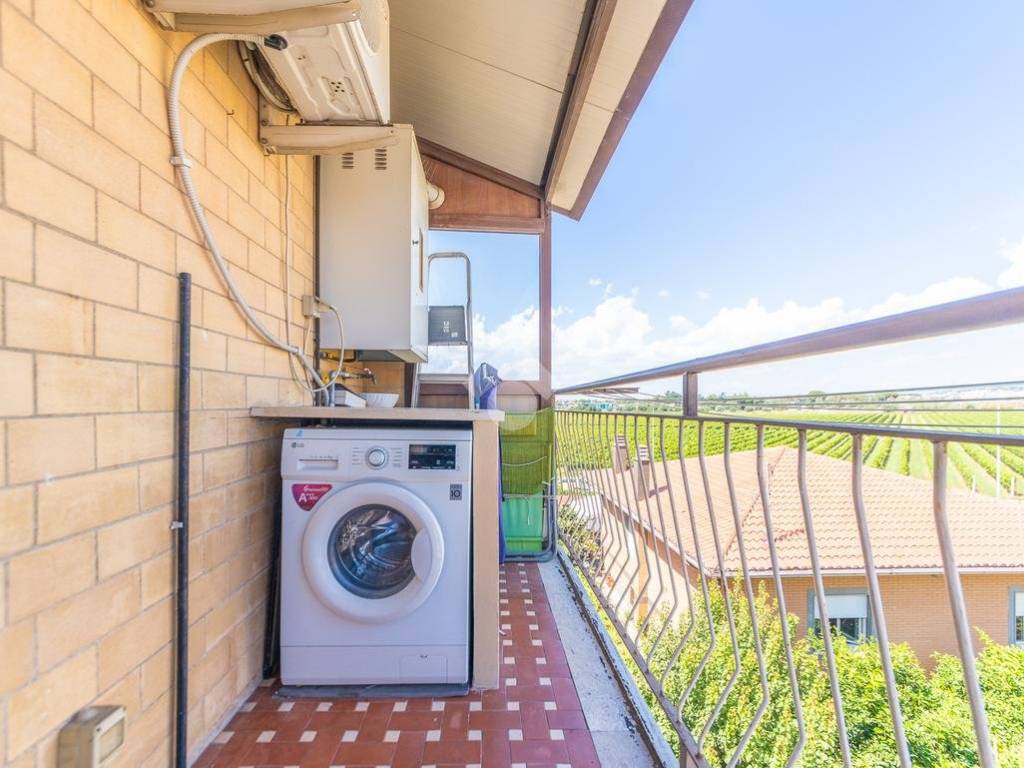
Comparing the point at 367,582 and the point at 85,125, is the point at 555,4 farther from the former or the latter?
the point at 367,582

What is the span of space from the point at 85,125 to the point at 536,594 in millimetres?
2613

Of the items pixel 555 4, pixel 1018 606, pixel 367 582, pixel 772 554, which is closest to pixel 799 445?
pixel 772 554

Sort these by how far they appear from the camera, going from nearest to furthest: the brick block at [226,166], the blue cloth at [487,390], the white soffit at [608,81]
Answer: the brick block at [226,166], the white soffit at [608,81], the blue cloth at [487,390]

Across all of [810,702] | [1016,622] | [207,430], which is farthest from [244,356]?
[810,702]

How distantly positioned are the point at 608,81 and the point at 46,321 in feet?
8.70

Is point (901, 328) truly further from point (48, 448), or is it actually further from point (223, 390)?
point (223, 390)

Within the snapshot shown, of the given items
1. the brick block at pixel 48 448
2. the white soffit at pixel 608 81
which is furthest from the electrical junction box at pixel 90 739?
the white soffit at pixel 608 81

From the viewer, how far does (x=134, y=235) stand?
4.27 ft

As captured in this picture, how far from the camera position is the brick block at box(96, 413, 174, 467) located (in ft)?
3.90

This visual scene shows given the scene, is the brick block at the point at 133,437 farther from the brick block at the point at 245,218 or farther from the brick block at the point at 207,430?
the brick block at the point at 245,218

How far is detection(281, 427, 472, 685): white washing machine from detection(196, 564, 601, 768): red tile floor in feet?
0.37

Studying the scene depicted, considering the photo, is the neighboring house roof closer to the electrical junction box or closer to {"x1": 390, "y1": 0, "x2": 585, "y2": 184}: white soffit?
the electrical junction box

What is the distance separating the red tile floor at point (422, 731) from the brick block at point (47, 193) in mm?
1527

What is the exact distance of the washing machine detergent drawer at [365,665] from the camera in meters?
1.88
